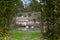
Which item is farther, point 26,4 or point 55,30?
point 26,4

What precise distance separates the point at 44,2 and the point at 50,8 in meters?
0.27

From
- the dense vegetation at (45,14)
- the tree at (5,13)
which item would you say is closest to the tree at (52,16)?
the dense vegetation at (45,14)

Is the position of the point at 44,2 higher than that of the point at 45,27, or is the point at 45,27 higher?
the point at 44,2

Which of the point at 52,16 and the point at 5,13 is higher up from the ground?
the point at 5,13

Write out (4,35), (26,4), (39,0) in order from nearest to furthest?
(4,35) < (39,0) < (26,4)

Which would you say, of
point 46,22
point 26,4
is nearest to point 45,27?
point 46,22

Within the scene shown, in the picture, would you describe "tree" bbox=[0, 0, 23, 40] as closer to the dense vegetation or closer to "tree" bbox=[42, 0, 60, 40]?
the dense vegetation

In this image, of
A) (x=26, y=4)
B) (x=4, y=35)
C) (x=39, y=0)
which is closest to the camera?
(x=4, y=35)

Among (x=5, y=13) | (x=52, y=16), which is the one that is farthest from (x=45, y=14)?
(x=5, y=13)

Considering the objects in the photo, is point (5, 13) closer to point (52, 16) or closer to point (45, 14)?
point (45, 14)

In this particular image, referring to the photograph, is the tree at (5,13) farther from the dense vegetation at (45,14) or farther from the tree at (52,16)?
the tree at (52,16)

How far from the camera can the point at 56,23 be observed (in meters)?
4.87

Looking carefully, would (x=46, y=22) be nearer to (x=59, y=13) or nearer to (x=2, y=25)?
(x=59, y=13)

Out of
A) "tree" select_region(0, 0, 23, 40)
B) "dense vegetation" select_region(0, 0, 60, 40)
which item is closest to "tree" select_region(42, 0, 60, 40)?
"dense vegetation" select_region(0, 0, 60, 40)
